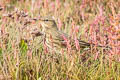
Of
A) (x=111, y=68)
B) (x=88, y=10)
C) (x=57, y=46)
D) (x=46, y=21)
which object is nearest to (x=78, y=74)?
(x=111, y=68)

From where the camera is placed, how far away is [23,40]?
481 cm

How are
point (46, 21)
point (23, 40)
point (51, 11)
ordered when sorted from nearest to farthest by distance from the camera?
point (23, 40), point (46, 21), point (51, 11)

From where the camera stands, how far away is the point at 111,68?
396 cm

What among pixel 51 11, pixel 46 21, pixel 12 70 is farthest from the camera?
pixel 51 11

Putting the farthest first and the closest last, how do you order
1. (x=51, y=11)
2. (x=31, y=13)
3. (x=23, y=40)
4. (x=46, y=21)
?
(x=51, y=11), (x=31, y=13), (x=46, y=21), (x=23, y=40)

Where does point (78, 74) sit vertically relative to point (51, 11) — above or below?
below

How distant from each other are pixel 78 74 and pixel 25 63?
594mm

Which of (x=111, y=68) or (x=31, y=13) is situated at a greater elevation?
(x=31, y=13)

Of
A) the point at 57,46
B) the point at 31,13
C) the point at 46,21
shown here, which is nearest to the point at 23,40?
the point at 57,46

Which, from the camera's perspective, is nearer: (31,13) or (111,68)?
(111,68)

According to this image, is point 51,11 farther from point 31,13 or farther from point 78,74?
point 78,74

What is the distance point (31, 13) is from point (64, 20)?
618mm

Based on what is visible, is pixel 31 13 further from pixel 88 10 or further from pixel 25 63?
pixel 25 63

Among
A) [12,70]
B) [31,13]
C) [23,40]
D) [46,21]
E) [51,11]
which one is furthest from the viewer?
[51,11]
